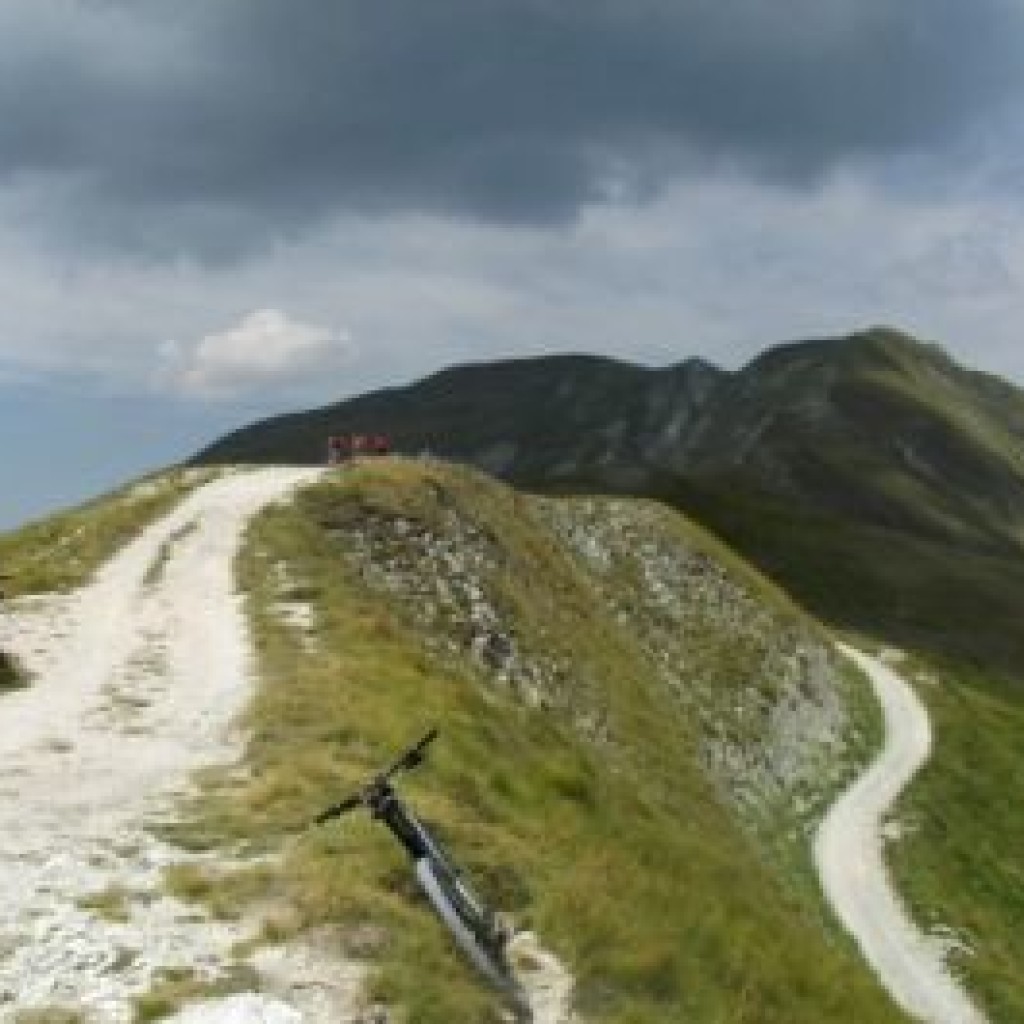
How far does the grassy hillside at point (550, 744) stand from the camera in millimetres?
21109

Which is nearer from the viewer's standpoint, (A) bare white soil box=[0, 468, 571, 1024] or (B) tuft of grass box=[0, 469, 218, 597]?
(A) bare white soil box=[0, 468, 571, 1024]

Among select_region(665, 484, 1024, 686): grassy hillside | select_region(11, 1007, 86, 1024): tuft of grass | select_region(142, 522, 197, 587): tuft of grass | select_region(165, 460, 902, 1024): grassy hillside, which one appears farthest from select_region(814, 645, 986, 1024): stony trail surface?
select_region(665, 484, 1024, 686): grassy hillside

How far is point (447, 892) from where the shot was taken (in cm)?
1964

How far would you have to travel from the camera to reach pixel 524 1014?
1838cm

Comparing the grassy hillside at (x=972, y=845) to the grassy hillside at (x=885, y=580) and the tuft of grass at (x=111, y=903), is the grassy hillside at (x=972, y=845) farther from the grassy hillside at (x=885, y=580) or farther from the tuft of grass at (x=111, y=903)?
the tuft of grass at (x=111, y=903)

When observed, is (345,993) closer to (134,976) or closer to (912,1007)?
(134,976)

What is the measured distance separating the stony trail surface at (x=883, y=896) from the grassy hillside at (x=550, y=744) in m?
1.60

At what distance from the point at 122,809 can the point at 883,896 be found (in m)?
46.6

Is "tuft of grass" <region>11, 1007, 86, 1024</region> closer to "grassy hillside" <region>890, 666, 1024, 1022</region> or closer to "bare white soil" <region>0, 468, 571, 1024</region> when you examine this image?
"bare white soil" <region>0, 468, 571, 1024</region>

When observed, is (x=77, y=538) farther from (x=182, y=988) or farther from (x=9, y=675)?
(x=182, y=988)

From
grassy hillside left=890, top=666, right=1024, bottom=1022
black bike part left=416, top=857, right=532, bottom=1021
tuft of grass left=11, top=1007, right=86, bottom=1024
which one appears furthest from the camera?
grassy hillside left=890, top=666, right=1024, bottom=1022

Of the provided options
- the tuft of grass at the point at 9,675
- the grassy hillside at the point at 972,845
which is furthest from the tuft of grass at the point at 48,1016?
the grassy hillside at the point at 972,845

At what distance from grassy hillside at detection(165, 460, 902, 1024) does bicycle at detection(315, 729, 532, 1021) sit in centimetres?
35

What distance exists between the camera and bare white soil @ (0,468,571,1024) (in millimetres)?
17875
